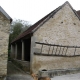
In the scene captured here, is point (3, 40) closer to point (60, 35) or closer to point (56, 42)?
point (56, 42)

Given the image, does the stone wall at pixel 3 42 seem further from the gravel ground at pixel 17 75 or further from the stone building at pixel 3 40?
the gravel ground at pixel 17 75

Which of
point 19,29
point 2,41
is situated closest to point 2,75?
point 2,41

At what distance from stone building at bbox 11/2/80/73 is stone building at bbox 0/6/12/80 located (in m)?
2.65

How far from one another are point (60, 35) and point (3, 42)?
540 centimetres

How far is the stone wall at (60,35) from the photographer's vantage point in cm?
1279

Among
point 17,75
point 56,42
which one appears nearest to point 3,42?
point 17,75

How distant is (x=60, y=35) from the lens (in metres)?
13.9

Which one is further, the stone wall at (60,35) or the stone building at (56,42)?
the stone wall at (60,35)

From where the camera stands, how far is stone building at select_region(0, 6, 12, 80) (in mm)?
10016

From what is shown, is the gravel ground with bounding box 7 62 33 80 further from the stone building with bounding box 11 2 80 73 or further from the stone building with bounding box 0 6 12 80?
the stone building with bounding box 0 6 12 80

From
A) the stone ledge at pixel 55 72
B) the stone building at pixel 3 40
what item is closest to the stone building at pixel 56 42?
the stone ledge at pixel 55 72

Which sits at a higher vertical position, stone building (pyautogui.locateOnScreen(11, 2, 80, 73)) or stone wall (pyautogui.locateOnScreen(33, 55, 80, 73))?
stone building (pyautogui.locateOnScreen(11, 2, 80, 73))

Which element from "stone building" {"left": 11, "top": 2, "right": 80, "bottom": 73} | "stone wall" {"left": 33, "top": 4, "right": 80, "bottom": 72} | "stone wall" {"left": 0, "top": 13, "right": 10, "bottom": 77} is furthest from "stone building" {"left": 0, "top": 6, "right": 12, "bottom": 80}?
"stone wall" {"left": 33, "top": 4, "right": 80, "bottom": 72}

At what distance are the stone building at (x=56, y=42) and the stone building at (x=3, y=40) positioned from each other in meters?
2.65
